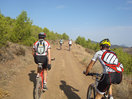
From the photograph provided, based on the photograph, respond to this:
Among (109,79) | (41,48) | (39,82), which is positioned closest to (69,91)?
(39,82)

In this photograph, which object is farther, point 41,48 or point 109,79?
point 41,48

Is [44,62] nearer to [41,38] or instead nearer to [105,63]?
[41,38]

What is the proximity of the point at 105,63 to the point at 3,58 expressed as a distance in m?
8.66

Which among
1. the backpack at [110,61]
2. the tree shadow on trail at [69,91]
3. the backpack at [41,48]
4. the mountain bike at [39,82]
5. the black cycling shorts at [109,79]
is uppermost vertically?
the backpack at [41,48]

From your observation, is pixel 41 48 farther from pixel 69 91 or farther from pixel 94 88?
pixel 69 91

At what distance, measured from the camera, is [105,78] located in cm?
272

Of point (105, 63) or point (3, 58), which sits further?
point (3, 58)

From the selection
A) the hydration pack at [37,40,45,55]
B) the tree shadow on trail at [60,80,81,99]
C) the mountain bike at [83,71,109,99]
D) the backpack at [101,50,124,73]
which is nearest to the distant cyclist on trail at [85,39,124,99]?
the backpack at [101,50,124,73]

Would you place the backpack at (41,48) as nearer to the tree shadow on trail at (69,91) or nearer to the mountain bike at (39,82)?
the mountain bike at (39,82)

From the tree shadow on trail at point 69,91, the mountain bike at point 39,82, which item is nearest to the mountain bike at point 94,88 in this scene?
the tree shadow on trail at point 69,91

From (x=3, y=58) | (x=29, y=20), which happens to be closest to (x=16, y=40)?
(x=29, y=20)

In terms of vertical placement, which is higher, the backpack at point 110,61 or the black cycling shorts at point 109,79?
the backpack at point 110,61

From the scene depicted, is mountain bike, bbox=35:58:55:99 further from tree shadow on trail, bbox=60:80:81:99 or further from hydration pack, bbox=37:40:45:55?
tree shadow on trail, bbox=60:80:81:99

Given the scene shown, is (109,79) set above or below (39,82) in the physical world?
above
